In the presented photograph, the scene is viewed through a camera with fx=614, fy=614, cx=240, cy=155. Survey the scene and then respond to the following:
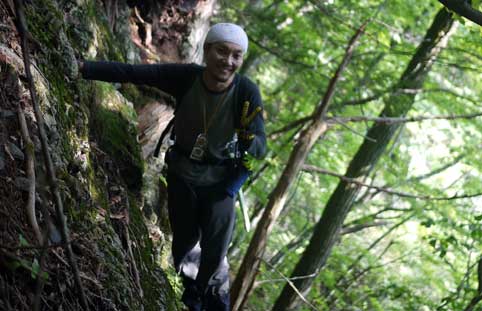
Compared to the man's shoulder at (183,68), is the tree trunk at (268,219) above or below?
below

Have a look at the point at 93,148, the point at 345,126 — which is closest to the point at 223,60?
the point at 93,148

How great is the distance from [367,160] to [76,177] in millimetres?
5044

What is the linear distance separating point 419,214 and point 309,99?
9.06 ft

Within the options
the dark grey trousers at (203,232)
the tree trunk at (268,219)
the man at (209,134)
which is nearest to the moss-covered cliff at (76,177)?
the dark grey trousers at (203,232)

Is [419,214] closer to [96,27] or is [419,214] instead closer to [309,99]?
[309,99]

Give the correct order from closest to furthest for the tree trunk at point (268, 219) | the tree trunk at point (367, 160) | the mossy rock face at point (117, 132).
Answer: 1. the mossy rock face at point (117, 132)
2. the tree trunk at point (268, 219)
3. the tree trunk at point (367, 160)

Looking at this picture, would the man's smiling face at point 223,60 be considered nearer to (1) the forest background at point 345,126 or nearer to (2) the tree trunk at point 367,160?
(1) the forest background at point 345,126

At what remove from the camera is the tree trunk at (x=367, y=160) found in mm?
7660

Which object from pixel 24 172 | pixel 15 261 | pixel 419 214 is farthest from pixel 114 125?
pixel 419 214

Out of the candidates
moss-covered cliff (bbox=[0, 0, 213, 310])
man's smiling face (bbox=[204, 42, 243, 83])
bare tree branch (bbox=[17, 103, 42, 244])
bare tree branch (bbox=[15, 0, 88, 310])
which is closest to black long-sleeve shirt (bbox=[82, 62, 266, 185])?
man's smiling face (bbox=[204, 42, 243, 83])

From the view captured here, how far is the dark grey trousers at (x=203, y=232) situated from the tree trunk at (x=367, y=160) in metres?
3.04

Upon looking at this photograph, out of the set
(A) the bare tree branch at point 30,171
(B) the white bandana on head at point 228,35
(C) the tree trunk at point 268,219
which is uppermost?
(B) the white bandana on head at point 228,35

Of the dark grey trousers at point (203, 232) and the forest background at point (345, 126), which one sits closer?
the dark grey trousers at point (203, 232)

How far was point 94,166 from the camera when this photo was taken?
14.7 feet
